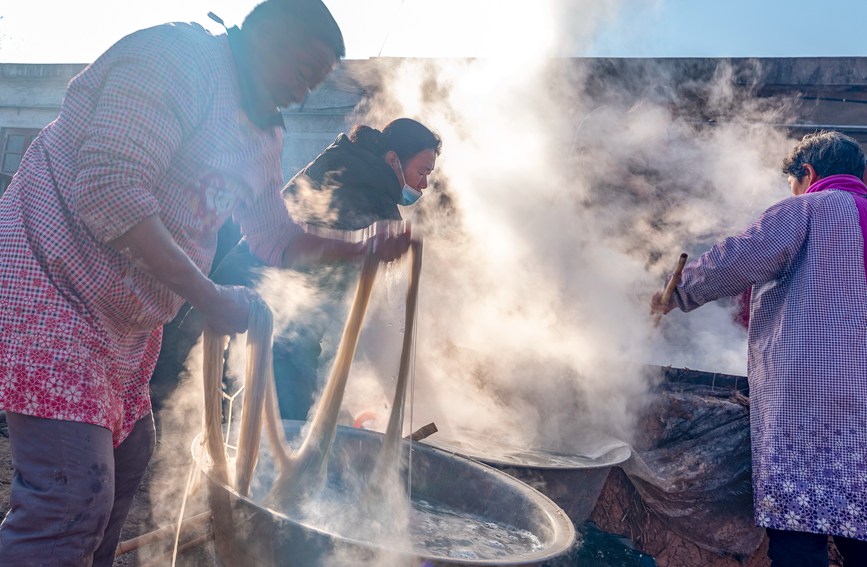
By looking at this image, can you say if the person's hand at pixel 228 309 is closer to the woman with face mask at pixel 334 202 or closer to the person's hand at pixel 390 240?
the person's hand at pixel 390 240

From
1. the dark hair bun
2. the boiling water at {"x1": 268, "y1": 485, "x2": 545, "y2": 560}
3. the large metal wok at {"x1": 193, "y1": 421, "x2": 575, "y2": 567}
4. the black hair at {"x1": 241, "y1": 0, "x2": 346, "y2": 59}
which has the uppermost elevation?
the dark hair bun

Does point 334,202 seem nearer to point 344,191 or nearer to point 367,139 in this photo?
point 344,191

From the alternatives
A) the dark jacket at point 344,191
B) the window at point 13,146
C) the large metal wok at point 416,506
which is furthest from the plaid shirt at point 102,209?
the window at point 13,146

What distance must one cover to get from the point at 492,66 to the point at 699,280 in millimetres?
4627

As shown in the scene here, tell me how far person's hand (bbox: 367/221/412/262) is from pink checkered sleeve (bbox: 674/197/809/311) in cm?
160

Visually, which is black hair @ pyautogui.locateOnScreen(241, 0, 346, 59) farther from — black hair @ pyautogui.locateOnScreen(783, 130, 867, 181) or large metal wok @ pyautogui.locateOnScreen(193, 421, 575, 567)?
black hair @ pyautogui.locateOnScreen(783, 130, 867, 181)

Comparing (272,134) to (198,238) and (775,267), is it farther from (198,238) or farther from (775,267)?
(775,267)

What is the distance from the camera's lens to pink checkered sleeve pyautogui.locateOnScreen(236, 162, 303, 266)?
2459 mm

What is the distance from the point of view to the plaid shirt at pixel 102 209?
1570 millimetres

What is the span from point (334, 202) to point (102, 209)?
211cm

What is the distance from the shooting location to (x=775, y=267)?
3.02 metres

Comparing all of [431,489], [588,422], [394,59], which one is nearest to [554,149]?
[394,59]

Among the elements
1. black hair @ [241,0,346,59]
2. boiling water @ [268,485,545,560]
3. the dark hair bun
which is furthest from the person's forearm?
the dark hair bun

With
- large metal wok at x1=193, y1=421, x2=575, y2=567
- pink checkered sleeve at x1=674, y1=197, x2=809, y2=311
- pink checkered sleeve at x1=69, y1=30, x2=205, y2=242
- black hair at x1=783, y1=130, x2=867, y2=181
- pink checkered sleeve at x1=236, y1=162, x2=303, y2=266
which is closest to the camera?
pink checkered sleeve at x1=69, y1=30, x2=205, y2=242
